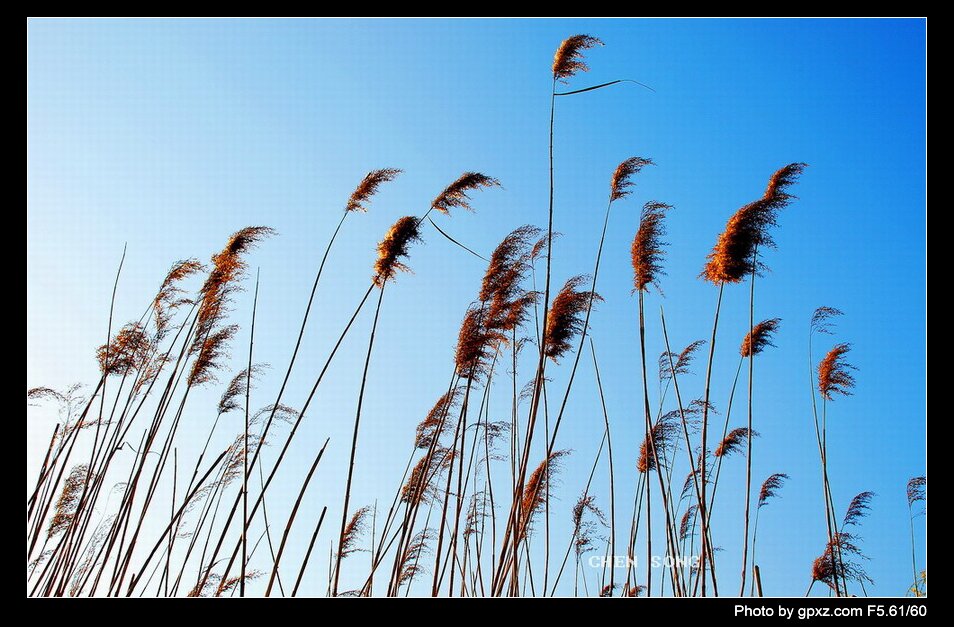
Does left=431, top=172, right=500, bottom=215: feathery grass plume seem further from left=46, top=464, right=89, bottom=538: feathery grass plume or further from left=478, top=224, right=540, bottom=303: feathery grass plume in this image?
left=46, top=464, right=89, bottom=538: feathery grass plume

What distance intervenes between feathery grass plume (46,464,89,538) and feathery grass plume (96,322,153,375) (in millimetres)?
787

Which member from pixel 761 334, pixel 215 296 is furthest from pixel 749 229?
pixel 215 296

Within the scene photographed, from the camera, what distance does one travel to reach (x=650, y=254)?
463cm

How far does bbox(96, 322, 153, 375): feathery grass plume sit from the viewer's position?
4645mm

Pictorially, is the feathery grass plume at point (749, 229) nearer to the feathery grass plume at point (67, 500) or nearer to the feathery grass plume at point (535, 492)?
the feathery grass plume at point (535, 492)

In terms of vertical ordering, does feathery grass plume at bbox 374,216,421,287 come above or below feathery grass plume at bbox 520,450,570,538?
above

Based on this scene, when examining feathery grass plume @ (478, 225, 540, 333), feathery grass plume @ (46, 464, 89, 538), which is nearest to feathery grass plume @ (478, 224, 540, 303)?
feathery grass plume @ (478, 225, 540, 333)

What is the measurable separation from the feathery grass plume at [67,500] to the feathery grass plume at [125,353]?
787 millimetres

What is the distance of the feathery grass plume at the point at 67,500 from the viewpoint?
4.75 m

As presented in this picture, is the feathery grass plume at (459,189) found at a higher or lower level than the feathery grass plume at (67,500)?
higher

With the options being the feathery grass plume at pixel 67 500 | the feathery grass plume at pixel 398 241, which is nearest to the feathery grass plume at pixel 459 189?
A: the feathery grass plume at pixel 398 241

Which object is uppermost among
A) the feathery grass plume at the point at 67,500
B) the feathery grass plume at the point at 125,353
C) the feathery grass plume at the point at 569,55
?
the feathery grass plume at the point at 569,55

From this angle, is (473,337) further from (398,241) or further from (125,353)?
(125,353)
